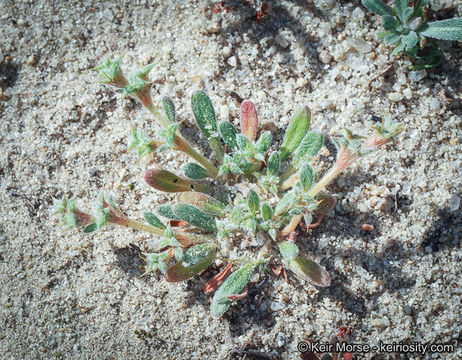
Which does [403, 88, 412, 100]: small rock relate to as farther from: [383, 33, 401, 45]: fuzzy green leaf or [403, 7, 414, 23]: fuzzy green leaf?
[403, 7, 414, 23]: fuzzy green leaf

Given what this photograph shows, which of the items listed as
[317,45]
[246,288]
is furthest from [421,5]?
[246,288]

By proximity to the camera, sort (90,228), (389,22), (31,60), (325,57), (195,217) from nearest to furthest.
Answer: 1. (90,228)
2. (195,217)
3. (389,22)
4. (325,57)
5. (31,60)

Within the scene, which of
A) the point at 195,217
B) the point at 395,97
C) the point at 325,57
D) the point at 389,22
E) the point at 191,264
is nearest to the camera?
the point at 191,264

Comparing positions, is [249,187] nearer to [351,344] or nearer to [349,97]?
[349,97]

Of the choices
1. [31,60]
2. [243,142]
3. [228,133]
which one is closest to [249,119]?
[228,133]

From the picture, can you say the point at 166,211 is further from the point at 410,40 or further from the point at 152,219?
the point at 410,40

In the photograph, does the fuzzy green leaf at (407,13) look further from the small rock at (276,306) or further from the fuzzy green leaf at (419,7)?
the small rock at (276,306)
